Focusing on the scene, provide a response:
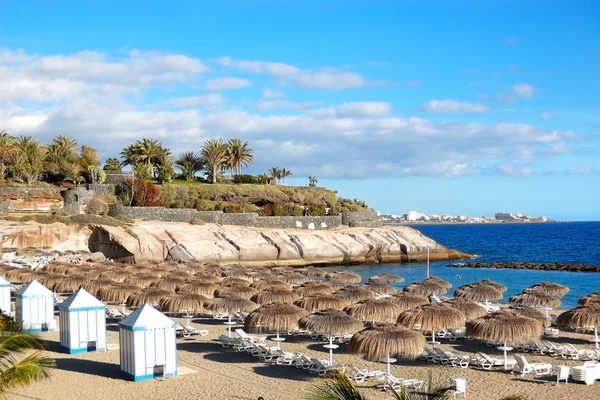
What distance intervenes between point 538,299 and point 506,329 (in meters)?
8.78

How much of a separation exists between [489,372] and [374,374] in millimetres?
3287

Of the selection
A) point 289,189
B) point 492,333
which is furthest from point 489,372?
point 289,189

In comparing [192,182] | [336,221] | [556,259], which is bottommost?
[556,259]

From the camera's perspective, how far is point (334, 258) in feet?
199

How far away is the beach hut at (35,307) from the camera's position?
68.8ft

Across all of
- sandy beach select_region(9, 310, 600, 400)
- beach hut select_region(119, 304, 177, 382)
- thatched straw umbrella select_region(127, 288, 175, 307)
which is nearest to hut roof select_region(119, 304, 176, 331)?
beach hut select_region(119, 304, 177, 382)

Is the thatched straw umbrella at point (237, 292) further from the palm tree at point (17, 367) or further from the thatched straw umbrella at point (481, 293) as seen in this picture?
the palm tree at point (17, 367)

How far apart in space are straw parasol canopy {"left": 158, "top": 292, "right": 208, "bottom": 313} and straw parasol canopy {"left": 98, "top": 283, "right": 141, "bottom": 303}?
307 cm

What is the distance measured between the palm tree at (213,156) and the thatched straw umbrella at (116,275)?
48240 mm

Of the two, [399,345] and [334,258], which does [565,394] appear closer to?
[399,345]

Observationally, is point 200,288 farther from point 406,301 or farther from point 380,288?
point 406,301

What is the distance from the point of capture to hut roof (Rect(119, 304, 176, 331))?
14820 millimetres

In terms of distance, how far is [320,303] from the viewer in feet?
70.2

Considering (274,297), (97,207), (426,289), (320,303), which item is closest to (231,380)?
(320,303)
